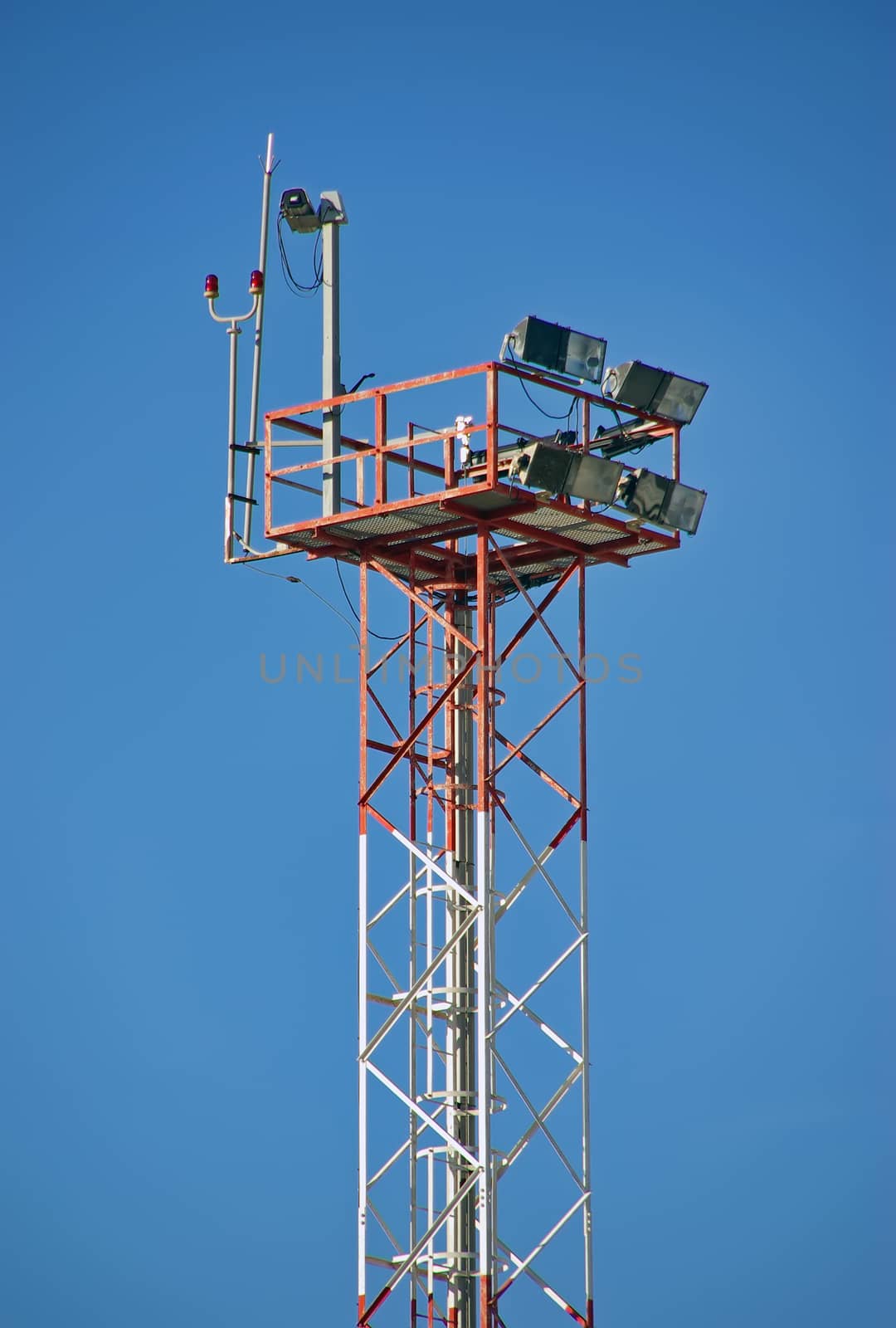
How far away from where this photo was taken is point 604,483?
4962 cm

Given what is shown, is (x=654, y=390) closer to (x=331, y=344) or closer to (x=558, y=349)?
(x=558, y=349)

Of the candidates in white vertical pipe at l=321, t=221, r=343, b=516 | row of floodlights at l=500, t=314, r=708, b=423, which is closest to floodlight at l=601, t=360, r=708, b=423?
row of floodlights at l=500, t=314, r=708, b=423

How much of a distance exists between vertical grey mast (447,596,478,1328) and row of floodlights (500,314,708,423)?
4803 mm

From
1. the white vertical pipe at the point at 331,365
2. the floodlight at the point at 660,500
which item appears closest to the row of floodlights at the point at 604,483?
the floodlight at the point at 660,500

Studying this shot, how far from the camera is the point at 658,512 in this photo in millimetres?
50469

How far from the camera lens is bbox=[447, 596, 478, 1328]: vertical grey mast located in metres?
50.1

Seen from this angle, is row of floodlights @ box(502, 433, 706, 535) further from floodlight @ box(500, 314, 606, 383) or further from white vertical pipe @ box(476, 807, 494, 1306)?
white vertical pipe @ box(476, 807, 494, 1306)

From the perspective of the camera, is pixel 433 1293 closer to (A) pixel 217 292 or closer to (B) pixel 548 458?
(B) pixel 548 458

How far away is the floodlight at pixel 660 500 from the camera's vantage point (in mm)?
50094

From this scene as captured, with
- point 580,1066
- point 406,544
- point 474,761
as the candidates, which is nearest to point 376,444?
point 406,544

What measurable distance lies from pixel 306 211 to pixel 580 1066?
1491cm

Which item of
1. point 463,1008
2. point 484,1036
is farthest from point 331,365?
point 484,1036

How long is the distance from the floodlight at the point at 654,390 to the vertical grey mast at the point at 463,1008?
15.7ft

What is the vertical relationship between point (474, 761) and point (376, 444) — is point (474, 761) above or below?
below
